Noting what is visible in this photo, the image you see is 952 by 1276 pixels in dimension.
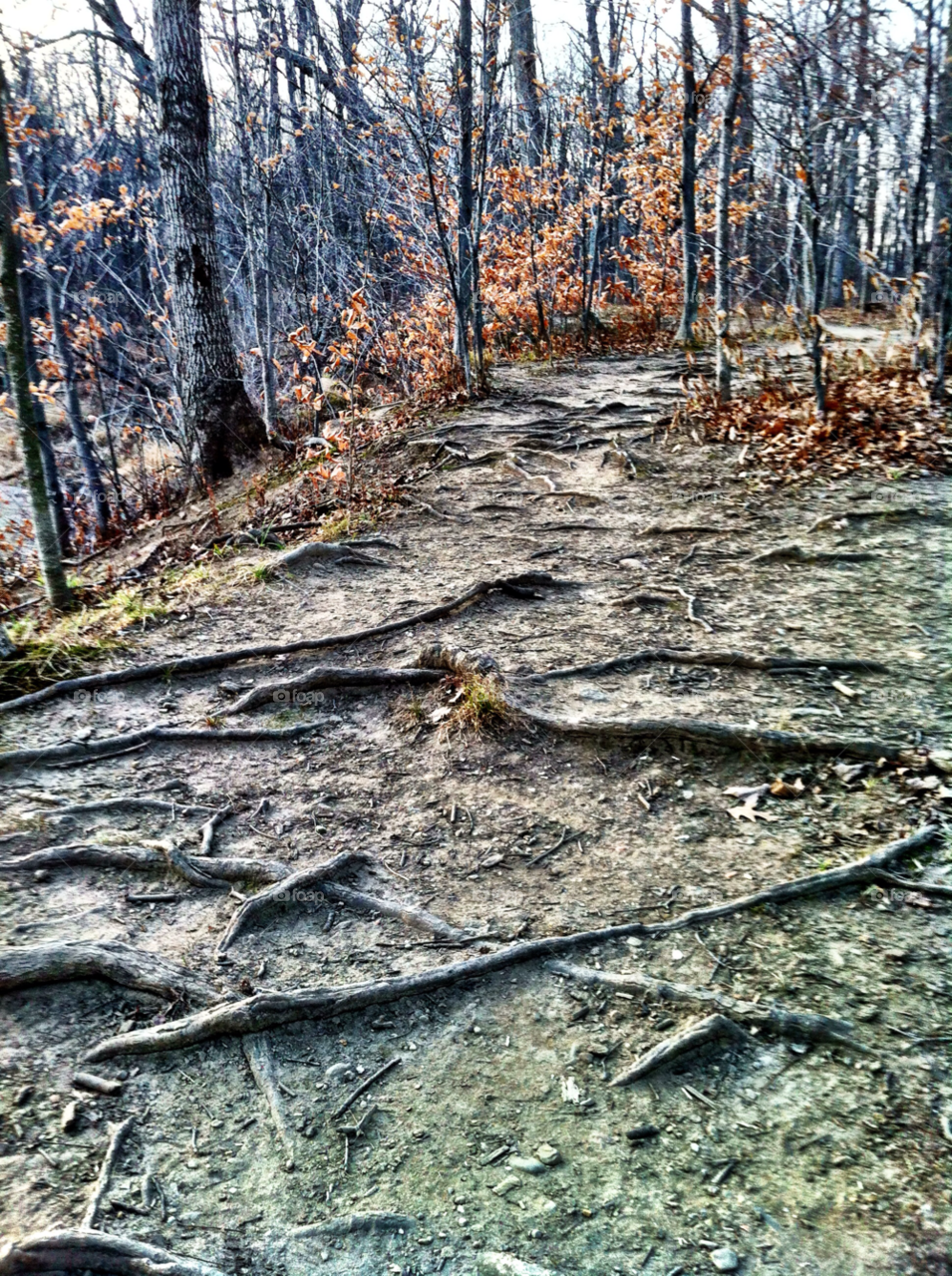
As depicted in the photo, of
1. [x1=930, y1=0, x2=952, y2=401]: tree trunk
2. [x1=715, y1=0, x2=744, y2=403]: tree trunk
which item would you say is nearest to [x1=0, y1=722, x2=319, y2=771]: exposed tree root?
[x1=715, y1=0, x2=744, y2=403]: tree trunk

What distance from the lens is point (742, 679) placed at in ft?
17.7

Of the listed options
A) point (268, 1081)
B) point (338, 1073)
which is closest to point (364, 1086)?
point (338, 1073)

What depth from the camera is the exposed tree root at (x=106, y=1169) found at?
2494 millimetres

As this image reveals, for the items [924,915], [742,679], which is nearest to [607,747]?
[742,679]

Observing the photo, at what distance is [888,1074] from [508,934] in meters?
1.49

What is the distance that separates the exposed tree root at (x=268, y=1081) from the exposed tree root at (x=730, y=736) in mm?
2418

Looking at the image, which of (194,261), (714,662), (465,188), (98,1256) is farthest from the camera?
(465,188)

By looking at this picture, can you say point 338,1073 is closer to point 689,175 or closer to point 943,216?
point 943,216

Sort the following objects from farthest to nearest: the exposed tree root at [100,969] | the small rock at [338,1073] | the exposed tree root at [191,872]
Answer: the exposed tree root at [191,872]
the exposed tree root at [100,969]
the small rock at [338,1073]

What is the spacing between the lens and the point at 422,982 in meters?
3.43

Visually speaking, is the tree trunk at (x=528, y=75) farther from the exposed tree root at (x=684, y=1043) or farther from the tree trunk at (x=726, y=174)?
the exposed tree root at (x=684, y=1043)

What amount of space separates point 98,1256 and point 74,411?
12.8 m

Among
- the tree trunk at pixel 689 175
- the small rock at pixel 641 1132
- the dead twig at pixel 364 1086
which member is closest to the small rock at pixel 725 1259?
the small rock at pixel 641 1132

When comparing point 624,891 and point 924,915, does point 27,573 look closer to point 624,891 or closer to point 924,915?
point 624,891
